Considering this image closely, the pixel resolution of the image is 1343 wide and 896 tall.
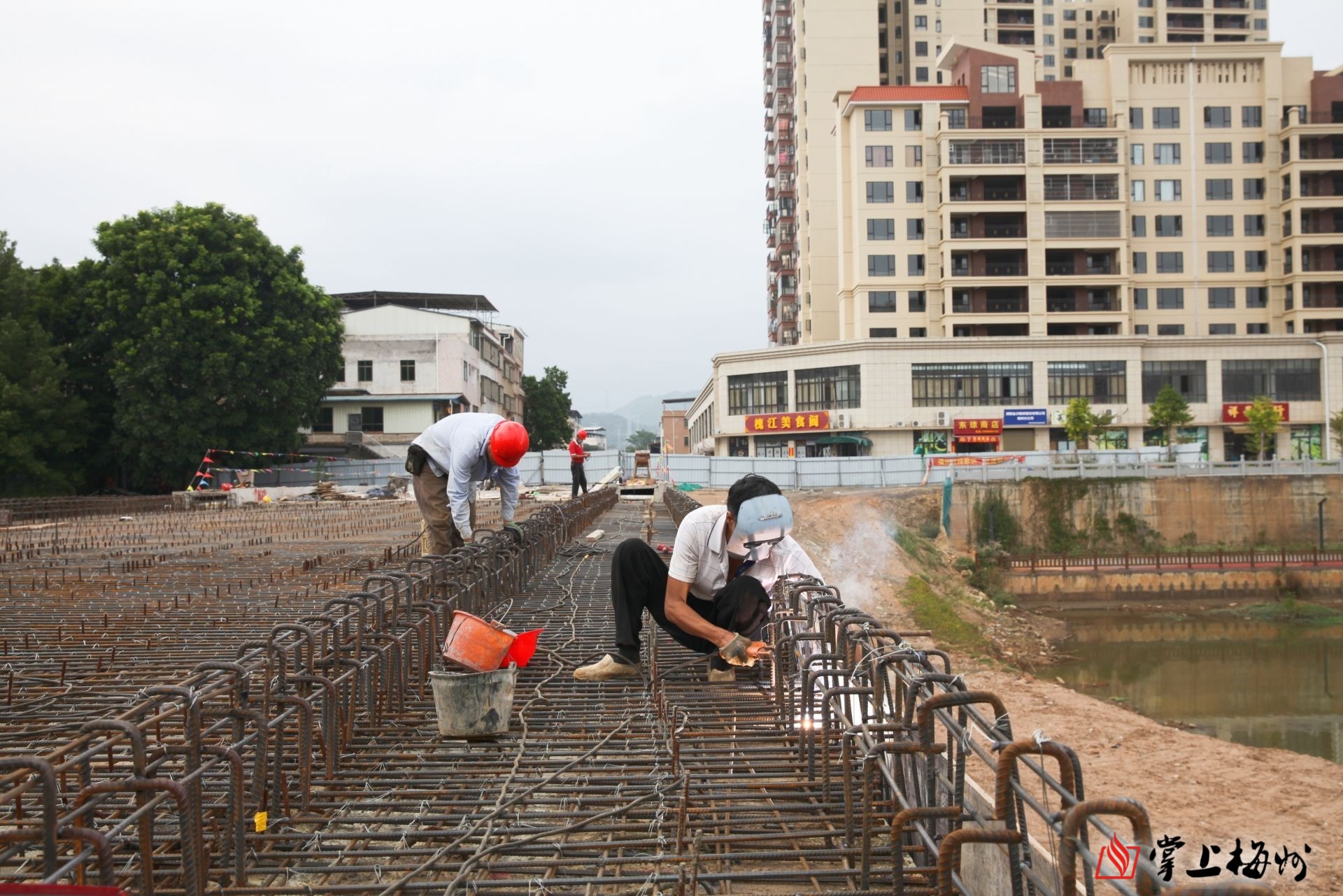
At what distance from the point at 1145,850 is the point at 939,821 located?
55.0 inches

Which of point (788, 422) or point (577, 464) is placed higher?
point (788, 422)

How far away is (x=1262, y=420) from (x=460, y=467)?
38.5 meters

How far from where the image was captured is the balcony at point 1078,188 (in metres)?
42.9

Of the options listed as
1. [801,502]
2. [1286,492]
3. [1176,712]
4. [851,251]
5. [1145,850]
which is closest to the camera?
[1145,850]

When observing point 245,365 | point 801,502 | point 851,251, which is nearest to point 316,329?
point 245,365

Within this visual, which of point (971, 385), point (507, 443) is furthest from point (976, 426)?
point (507, 443)

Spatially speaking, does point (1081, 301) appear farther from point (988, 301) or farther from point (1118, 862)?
point (1118, 862)

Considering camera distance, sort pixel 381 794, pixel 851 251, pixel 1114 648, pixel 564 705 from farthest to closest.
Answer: pixel 851 251 → pixel 1114 648 → pixel 564 705 → pixel 381 794

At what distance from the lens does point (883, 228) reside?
1745 inches

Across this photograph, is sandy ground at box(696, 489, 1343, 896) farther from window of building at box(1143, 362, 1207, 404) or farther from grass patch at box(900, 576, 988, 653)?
window of building at box(1143, 362, 1207, 404)

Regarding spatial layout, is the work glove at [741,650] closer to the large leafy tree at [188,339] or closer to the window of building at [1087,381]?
the large leafy tree at [188,339]

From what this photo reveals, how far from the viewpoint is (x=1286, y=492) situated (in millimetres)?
31438

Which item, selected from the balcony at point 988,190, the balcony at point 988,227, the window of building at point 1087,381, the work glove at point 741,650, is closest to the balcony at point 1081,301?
the balcony at point 988,227

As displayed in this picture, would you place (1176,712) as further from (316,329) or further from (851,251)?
(851,251)
